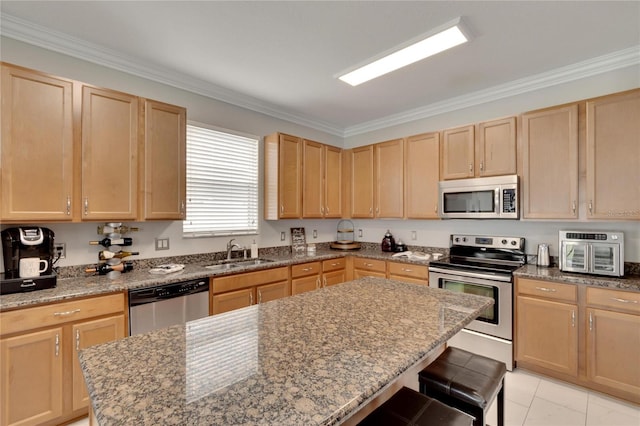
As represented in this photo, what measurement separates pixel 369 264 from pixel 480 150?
1.85 meters

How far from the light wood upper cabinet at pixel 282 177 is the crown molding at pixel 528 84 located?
1503 millimetres

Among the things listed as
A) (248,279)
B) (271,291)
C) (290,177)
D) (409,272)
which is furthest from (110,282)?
(409,272)

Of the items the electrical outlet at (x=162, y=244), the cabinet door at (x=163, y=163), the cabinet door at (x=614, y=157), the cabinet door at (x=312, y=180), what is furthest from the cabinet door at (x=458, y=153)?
the electrical outlet at (x=162, y=244)

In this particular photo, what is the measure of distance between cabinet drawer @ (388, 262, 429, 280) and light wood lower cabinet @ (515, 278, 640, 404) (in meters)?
0.89

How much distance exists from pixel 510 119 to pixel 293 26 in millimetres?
2310

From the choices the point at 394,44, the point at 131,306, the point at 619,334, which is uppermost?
the point at 394,44

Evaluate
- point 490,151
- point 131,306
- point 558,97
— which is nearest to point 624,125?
point 558,97

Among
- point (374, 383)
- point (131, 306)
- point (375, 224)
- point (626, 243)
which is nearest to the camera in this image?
point (374, 383)

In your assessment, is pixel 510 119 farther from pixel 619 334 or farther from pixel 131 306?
pixel 131 306

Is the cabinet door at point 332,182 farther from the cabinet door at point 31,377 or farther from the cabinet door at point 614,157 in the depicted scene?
the cabinet door at point 31,377

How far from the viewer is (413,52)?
248 cm

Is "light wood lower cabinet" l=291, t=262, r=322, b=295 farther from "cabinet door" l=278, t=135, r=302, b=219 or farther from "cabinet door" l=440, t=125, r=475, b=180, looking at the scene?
"cabinet door" l=440, t=125, r=475, b=180

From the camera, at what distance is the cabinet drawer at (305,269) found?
342cm

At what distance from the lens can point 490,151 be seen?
3158 millimetres
